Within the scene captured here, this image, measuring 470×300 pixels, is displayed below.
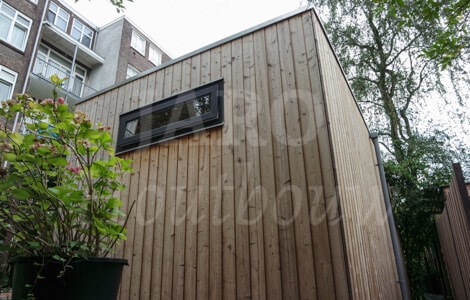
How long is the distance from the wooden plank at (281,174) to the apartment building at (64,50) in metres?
8.74

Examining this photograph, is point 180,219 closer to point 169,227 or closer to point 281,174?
point 169,227

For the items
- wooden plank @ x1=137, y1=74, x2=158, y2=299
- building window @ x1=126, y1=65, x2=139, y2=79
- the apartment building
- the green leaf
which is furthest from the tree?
the green leaf

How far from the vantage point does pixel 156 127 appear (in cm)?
322

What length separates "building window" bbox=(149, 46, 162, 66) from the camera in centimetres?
1498

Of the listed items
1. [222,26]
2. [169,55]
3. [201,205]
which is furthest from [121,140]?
[169,55]

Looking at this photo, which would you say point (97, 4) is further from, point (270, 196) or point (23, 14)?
point (23, 14)

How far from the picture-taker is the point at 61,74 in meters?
11.5

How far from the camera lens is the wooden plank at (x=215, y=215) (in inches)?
91.0

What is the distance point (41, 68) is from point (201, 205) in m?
10.5

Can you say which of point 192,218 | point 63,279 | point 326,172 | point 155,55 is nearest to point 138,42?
point 155,55

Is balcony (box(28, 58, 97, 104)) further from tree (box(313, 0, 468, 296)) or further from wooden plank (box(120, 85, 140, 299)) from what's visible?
Answer: tree (box(313, 0, 468, 296))

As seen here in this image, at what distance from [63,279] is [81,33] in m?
14.4

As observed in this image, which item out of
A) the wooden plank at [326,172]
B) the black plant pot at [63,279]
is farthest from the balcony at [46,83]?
the black plant pot at [63,279]

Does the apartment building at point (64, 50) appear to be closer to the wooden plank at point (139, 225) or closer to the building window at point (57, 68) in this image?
the building window at point (57, 68)
